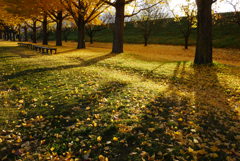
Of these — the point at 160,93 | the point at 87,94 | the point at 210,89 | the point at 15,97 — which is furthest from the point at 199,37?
the point at 15,97

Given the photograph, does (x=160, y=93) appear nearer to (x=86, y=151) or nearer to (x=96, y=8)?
(x=86, y=151)

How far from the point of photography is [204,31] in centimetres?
1470

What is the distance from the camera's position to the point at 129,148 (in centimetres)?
452

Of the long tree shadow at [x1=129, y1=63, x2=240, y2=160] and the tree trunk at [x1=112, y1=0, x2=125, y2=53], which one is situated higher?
the tree trunk at [x1=112, y1=0, x2=125, y2=53]

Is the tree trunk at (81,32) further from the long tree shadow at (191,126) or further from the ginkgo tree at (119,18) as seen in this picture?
the long tree shadow at (191,126)

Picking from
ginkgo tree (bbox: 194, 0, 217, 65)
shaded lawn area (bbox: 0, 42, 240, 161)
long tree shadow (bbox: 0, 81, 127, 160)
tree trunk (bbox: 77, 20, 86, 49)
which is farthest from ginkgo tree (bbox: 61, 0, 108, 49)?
long tree shadow (bbox: 0, 81, 127, 160)

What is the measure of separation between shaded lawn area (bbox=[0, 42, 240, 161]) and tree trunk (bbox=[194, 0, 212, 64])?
5188 mm

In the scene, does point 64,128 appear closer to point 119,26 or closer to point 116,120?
point 116,120

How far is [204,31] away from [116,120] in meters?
12.5

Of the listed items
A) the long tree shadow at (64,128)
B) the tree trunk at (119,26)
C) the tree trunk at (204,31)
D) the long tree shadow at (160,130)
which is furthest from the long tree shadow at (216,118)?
the tree trunk at (119,26)

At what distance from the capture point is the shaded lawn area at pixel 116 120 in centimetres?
445

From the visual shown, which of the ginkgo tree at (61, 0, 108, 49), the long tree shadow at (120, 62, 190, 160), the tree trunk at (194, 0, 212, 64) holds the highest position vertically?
the ginkgo tree at (61, 0, 108, 49)

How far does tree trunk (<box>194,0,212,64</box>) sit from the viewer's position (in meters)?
14.4

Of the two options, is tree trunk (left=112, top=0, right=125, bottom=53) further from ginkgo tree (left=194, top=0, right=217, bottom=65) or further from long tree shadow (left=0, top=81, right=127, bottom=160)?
long tree shadow (left=0, top=81, right=127, bottom=160)
